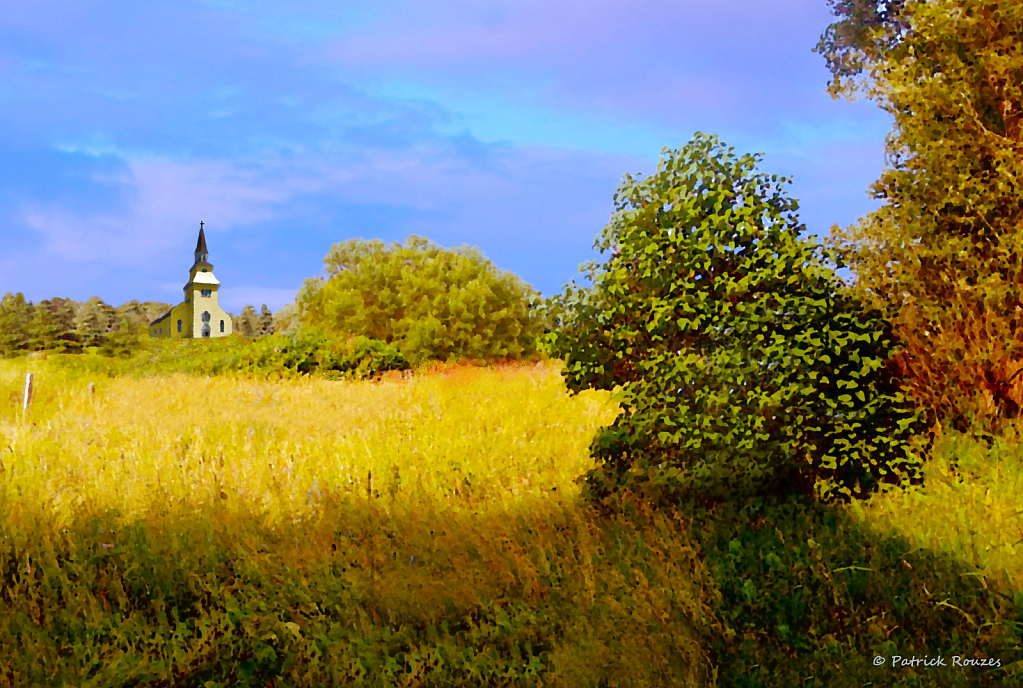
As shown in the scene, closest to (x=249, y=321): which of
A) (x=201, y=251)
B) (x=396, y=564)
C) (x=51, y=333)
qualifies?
(x=201, y=251)

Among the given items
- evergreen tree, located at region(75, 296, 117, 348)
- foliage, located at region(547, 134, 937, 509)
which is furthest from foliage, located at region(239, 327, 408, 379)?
evergreen tree, located at region(75, 296, 117, 348)

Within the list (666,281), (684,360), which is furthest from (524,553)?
(666,281)

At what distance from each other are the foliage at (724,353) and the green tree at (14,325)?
71.9 feet

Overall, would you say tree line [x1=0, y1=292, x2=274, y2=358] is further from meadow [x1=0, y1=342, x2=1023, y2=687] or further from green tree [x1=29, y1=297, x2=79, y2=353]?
meadow [x1=0, y1=342, x2=1023, y2=687]

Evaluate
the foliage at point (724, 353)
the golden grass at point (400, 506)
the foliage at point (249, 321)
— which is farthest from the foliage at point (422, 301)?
the foliage at point (249, 321)

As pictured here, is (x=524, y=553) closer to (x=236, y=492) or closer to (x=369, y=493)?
(x=369, y=493)

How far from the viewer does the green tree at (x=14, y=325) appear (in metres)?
24.5

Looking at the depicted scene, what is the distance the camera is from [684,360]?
5.48m

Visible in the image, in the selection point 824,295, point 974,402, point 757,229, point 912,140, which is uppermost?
point 912,140

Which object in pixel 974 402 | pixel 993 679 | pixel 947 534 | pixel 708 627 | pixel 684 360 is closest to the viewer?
pixel 993 679

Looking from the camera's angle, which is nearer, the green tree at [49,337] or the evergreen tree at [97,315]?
the green tree at [49,337]

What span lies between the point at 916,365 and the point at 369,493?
506 centimetres

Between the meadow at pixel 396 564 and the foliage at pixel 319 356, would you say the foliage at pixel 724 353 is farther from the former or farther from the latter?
the foliage at pixel 319 356

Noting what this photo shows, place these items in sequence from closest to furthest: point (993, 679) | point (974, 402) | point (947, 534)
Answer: point (993, 679) < point (947, 534) < point (974, 402)
